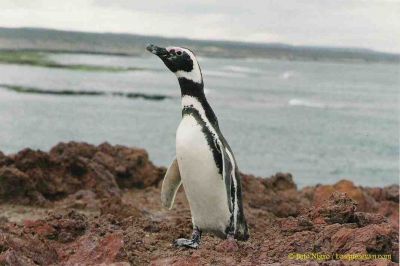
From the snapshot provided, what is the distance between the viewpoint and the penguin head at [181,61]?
4.77 m

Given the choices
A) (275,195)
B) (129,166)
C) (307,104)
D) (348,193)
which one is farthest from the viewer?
(307,104)

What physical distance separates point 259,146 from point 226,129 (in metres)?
2.92

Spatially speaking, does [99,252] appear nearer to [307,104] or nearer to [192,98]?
[192,98]

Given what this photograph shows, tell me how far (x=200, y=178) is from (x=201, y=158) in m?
0.13

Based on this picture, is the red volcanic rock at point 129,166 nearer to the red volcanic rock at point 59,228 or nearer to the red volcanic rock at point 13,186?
the red volcanic rock at point 13,186

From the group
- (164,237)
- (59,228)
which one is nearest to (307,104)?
(164,237)

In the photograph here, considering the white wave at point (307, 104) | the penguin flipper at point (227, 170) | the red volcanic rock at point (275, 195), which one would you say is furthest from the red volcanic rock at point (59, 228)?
the white wave at point (307, 104)

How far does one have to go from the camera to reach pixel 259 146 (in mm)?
18562

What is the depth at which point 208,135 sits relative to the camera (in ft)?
15.7

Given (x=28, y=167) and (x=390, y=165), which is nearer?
(x=28, y=167)

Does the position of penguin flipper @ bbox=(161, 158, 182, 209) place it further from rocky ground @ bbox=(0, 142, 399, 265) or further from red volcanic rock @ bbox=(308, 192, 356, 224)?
red volcanic rock @ bbox=(308, 192, 356, 224)

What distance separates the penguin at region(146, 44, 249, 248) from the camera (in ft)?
15.7

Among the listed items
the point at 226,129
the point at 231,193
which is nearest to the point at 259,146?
the point at 226,129

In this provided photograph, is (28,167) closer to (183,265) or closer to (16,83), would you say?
(183,265)
